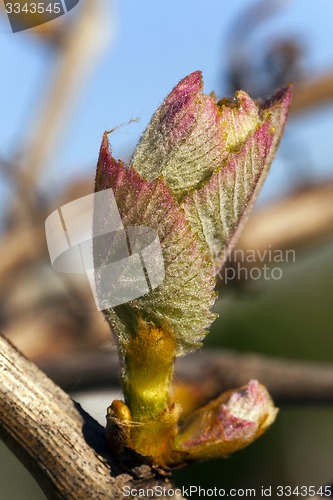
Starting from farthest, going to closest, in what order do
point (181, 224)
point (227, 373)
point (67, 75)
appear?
point (67, 75) → point (227, 373) → point (181, 224)

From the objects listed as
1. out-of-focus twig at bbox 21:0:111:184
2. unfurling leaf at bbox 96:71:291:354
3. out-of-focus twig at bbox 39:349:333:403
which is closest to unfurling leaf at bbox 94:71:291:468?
unfurling leaf at bbox 96:71:291:354

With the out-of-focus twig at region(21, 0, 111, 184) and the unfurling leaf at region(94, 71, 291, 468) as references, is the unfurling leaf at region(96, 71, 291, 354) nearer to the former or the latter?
the unfurling leaf at region(94, 71, 291, 468)

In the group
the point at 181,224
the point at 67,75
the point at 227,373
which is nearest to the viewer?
the point at 181,224

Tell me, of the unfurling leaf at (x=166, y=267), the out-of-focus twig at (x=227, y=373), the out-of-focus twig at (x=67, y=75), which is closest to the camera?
the unfurling leaf at (x=166, y=267)

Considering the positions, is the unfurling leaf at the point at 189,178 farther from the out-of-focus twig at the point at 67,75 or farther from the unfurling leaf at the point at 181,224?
the out-of-focus twig at the point at 67,75

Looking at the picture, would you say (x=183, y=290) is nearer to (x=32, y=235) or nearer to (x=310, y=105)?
(x=32, y=235)

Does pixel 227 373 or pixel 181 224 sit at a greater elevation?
pixel 181 224

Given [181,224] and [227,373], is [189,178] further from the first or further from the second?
[227,373]

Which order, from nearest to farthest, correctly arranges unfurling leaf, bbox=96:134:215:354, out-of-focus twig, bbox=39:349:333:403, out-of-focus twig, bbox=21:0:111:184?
1. unfurling leaf, bbox=96:134:215:354
2. out-of-focus twig, bbox=39:349:333:403
3. out-of-focus twig, bbox=21:0:111:184

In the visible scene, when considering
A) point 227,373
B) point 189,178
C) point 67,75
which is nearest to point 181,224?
point 189,178

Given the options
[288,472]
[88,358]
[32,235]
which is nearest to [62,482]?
[88,358]

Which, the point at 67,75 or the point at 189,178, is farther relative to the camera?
the point at 67,75

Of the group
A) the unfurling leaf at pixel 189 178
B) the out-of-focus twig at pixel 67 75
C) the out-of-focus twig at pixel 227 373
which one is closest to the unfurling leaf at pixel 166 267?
the unfurling leaf at pixel 189 178
